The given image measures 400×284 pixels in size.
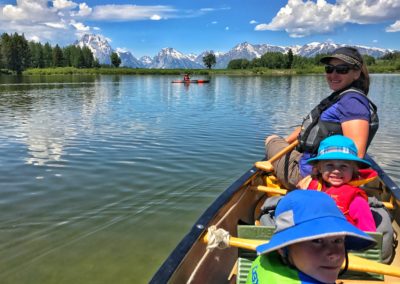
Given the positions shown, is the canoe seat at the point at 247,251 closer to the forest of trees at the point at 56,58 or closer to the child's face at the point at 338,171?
the child's face at the point at 338,171

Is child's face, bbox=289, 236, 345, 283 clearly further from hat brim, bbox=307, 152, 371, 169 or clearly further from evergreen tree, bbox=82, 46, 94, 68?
evergreen tree, bbox=82, 46, 94, 68

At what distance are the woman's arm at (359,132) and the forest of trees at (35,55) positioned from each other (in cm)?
12372

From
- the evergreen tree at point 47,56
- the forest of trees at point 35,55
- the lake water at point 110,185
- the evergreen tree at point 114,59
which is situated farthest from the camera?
the evergreen tree at point 114,59

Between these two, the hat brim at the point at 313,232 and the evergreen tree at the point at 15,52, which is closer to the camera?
the hat brim at the point at 313,232

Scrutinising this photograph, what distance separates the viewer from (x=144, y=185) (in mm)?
8977

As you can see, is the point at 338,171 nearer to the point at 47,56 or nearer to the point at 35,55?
the point at 35,55

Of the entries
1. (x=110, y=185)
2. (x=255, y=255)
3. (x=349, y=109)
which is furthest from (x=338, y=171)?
(x=110, y=185)

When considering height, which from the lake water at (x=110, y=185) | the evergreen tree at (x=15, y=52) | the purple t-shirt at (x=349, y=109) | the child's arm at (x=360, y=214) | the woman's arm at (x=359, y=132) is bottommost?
the lake water at (x=110, y=185)

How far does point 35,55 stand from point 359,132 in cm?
14173

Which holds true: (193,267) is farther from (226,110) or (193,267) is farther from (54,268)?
(226,110)

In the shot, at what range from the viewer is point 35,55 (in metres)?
130

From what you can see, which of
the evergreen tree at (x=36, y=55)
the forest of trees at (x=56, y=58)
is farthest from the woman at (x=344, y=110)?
the evergreen tree at (x=36, y=55)

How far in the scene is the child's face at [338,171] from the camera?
3.68 m

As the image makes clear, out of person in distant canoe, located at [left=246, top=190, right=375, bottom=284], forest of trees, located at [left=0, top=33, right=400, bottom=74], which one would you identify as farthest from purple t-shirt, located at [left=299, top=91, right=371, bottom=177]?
forest of trees, located at [left=0, top=33, right=400, bottom=74]
